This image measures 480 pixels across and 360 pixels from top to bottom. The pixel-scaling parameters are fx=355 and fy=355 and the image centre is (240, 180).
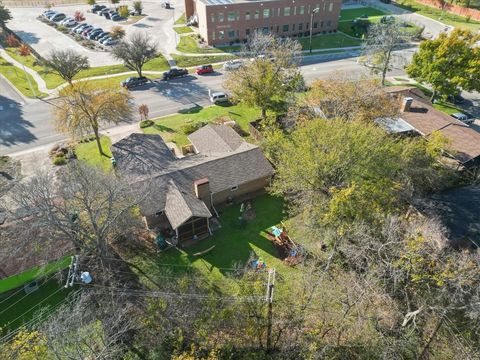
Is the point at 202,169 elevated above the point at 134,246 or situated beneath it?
elevated above

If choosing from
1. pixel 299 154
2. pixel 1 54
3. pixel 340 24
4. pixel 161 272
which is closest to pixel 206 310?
pixel 161 272

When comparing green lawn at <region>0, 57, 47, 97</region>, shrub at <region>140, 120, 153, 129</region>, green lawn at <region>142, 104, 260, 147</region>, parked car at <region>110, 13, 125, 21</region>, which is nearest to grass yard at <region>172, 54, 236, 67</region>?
green lawn at <region>142, 104, 260, 147</region>

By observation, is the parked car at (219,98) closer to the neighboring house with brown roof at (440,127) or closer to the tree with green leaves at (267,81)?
the tree with green leaves at (267,81)

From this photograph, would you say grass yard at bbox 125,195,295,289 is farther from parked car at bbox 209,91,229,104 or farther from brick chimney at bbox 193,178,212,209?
parked car at bbox 209,91,229,104

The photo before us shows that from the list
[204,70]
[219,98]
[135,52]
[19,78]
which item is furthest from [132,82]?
[19,78]

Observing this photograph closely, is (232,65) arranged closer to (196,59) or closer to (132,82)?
(196,59)

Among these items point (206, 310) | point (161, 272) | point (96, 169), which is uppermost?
point (96, 169)

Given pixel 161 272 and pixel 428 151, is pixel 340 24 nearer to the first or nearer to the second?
pixel 428 151
